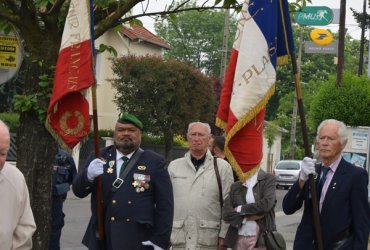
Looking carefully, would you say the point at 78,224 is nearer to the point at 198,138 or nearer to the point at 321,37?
the point at 198,138

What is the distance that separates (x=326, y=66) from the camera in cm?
8475

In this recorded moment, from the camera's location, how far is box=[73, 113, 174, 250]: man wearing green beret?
260 inches

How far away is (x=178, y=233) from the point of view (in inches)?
301

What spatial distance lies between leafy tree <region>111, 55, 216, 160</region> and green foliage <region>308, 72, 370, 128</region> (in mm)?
11347

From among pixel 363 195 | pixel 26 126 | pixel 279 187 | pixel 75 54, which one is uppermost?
pixel 75 54

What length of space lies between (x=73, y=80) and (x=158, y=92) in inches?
1119

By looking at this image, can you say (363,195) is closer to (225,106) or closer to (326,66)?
(225,106)

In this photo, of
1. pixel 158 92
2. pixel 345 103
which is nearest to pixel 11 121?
pixel 158 92

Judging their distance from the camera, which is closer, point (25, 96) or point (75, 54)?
point (75, 54)

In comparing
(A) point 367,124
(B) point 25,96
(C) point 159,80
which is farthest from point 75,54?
(C) point 159,80

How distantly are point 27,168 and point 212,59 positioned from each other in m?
81.9

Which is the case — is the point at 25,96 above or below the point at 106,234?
above

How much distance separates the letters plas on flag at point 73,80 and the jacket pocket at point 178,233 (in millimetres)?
1638

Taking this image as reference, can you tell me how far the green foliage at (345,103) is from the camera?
23.0 m
